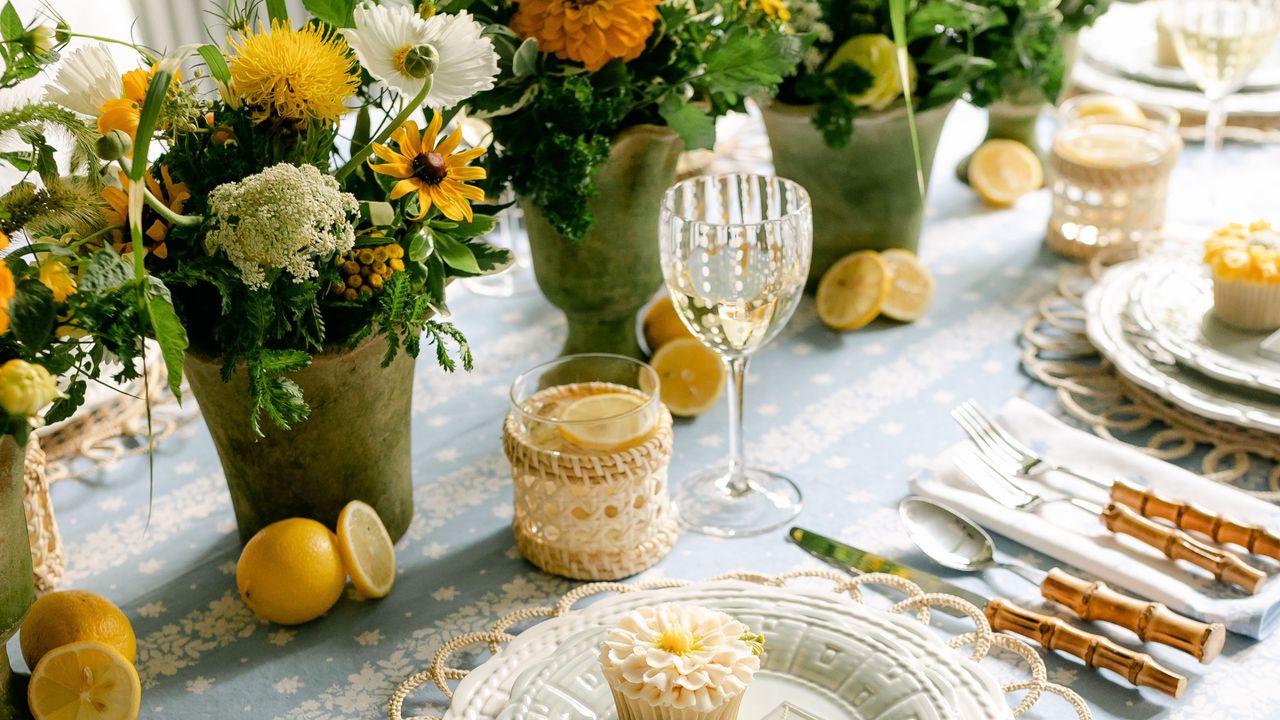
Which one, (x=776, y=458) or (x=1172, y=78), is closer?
(x=776, y=458)

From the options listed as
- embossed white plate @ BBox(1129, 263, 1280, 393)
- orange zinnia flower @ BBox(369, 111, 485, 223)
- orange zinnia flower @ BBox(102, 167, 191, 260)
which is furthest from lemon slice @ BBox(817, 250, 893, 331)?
orange zinnia flower @ BBox(102, 167, 191, 260)

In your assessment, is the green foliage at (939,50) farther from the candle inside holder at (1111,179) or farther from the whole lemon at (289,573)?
the whole lemon at (289,573)

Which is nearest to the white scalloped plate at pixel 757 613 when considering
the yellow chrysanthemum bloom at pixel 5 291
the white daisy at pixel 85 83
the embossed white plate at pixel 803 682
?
the embossed white plate at pixel 803 682

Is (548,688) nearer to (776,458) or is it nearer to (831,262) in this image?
(776,458)

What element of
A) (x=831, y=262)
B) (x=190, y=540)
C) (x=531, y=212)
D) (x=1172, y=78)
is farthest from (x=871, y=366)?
(x=1172, y=78)

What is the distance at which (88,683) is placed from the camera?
0.75m

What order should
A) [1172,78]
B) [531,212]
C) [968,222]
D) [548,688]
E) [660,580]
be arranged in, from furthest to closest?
[1172,78] → [968,222] → [531,212] → [660,580] → [548,688]

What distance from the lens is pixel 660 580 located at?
2.87ft

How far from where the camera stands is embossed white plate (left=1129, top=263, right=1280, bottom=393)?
103 centimetres

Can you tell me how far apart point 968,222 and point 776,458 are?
56cm

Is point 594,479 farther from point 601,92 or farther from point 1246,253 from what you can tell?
point 1246,253

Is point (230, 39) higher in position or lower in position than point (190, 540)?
higher

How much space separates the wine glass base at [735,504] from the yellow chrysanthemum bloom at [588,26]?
36cm

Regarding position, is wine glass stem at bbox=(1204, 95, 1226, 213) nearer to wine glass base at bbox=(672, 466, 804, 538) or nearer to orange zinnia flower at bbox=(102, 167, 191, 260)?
wine glass base at bbox=(672, 466, 804, 538)
